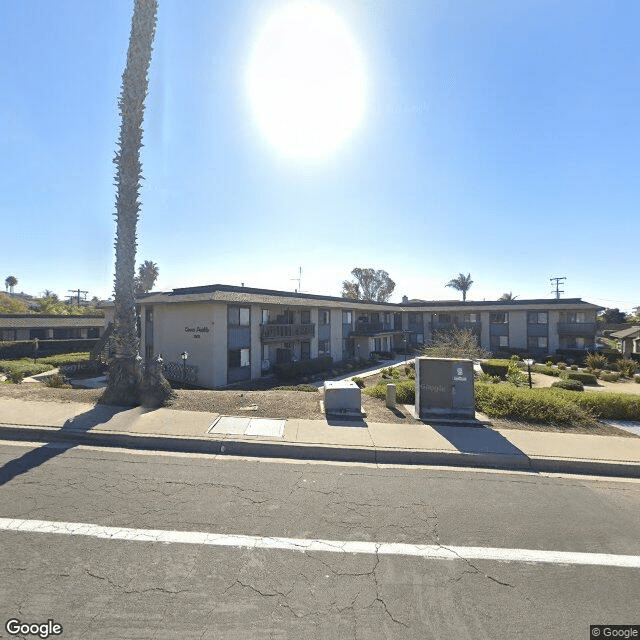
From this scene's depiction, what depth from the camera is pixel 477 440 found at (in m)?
8.32

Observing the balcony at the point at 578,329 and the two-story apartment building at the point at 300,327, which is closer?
the two-story apartment building at the point at 300,327

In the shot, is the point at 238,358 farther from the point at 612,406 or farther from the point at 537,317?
the point at 537,317

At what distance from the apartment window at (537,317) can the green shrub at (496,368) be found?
17425mm

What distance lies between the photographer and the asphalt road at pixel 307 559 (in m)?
3.19

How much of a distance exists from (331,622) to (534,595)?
6.84 ft

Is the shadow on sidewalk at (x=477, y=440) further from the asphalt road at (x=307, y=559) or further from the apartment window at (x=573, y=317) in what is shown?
the apartment window at (x=573, y=317)

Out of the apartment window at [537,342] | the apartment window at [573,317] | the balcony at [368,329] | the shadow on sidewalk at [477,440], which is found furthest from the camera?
the apartment window at [537,342]

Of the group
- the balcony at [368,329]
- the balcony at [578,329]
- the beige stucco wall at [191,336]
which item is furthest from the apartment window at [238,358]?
the balcony at [578,329]

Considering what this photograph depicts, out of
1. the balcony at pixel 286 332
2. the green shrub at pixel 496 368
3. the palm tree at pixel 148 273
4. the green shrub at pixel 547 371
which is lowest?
the green shrub at pixel 547 371

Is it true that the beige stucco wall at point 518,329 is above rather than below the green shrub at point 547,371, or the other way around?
above

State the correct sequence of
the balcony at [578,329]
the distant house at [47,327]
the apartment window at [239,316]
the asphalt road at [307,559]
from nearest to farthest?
the asphalt road at [307,559]
the apartment window at [239,316]
the distant house at [47,327]
the balcony at [578,329]

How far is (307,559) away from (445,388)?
7.30 meters

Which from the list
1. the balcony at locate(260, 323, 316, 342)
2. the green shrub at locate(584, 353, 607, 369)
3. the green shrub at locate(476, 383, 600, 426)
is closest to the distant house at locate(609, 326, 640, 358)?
the green shrub at locate(584, 353, 607, 369)

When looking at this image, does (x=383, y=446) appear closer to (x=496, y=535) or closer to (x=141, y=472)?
(x=496, y=535)
